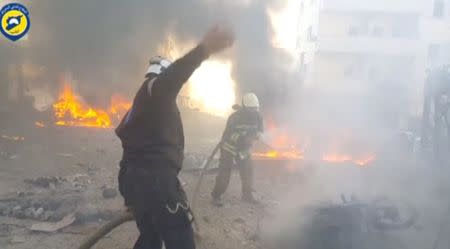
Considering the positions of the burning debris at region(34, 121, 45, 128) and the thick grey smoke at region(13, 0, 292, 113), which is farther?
the thick grey smoke at region(13, 0, 292, 113)

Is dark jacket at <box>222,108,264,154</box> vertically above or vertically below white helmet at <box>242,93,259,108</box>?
below

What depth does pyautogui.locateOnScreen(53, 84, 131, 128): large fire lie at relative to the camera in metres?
14.1

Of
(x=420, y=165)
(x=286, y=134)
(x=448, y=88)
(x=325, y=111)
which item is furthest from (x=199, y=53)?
(x=325, y=111)

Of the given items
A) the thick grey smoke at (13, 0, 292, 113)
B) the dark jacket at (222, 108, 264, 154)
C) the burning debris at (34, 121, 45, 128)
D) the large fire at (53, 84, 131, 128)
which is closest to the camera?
the dark jacket at (222, 108, 264, 154)

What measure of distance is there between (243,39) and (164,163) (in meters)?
13.2

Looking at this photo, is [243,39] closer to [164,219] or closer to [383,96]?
[383,96]

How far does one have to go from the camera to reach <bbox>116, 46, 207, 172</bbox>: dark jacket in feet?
10.5

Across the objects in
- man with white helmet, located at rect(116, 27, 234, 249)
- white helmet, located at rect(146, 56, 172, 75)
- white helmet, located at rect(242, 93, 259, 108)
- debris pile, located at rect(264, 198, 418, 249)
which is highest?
white helmet, located at rect(146, 56, 172, 75)

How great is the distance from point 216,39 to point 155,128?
754 mm

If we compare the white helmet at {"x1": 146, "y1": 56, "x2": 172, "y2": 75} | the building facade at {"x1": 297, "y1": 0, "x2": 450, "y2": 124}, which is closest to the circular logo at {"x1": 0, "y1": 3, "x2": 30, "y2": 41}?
the white helmet at {"x1": 146, "y1": 56, "x2": 172, "y2": 75}

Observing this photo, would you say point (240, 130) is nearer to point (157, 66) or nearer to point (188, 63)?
point (157, 66)

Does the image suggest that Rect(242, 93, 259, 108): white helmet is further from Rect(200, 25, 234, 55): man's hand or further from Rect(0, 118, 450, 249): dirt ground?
Rect(200, 25, 234, 55): man's hand

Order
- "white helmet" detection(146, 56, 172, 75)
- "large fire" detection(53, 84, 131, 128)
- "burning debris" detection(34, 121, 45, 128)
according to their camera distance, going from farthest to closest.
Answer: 1. "large fire" detection(53, 84, 131, 128)
2. "burning debris" detection(34, 121, 45, 128)
3. "white helmet" detection(146, 56, 172, 75)

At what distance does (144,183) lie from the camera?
3.40 m
